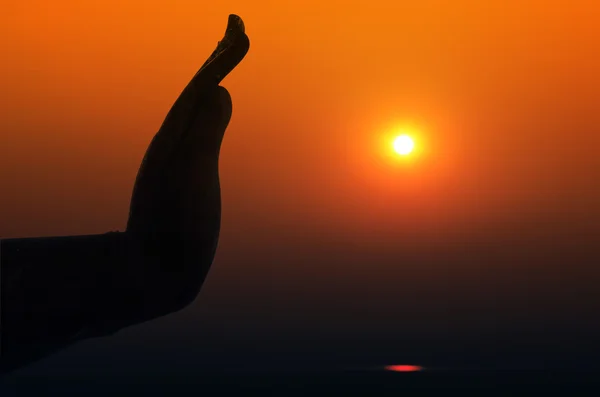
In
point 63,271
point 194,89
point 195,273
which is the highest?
point 194,89

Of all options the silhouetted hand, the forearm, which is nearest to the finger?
the silhouetted hand

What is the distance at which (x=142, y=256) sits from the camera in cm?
317

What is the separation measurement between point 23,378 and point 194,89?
555ft

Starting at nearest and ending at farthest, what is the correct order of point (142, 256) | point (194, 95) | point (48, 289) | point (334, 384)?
point (48, 289) → point (142, 256) → point (194, 95) → point (334, 384)

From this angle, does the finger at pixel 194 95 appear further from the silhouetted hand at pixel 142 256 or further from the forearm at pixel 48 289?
the forearm at pixel 48 289

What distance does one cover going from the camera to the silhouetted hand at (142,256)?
9.73 feet

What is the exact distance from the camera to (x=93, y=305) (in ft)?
10.0

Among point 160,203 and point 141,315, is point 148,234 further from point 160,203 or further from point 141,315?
point 141,315

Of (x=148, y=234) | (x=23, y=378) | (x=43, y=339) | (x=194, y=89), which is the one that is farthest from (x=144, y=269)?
(x=23, y=378)

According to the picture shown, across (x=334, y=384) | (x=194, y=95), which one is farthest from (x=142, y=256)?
(x=334, y=384)

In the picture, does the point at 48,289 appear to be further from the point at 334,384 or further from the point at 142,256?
the point at 334,384

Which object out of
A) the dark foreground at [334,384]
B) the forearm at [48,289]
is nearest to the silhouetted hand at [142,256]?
the forearm at [48,289]

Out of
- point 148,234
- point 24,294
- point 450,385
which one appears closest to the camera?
point 24,294

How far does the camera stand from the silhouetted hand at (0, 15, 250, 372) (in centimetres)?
297
